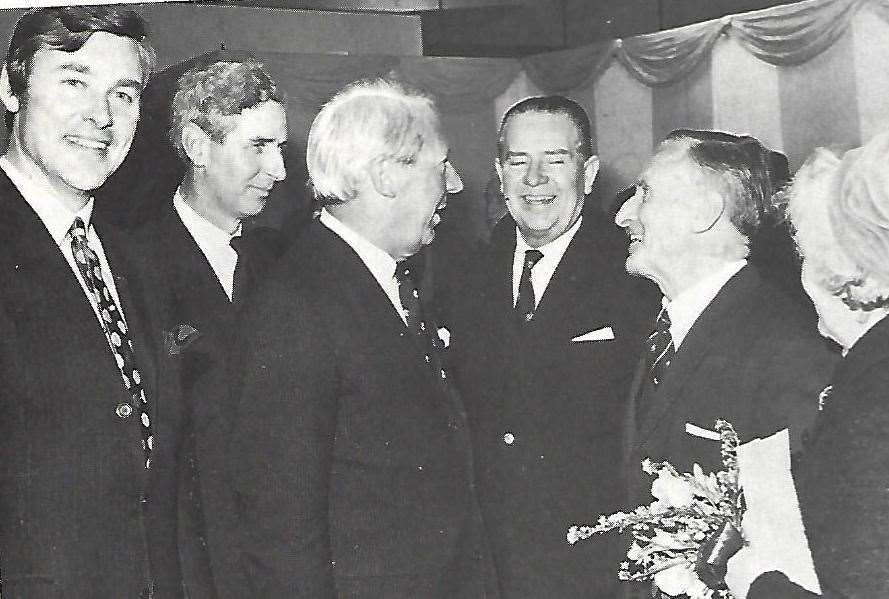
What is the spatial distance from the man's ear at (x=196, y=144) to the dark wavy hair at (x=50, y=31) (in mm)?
271

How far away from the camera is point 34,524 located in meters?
2.29

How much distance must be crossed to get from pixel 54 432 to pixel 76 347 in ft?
0.65

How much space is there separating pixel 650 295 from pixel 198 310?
1.06 m

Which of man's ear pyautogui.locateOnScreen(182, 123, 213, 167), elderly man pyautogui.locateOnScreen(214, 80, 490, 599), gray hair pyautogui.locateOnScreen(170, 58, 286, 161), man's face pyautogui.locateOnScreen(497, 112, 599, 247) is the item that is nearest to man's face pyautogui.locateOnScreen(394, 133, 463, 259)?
elderly man pyautogui.locateOnScreen(214, 80, 490, 599)

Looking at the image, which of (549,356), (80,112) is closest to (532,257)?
(549,356)

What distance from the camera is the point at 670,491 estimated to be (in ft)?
7.29

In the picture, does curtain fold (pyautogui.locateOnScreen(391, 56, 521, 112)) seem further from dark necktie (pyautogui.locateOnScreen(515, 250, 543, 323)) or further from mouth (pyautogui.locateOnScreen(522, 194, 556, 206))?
dark necktie (pyautogui.locateOnScreen(515, 250, 543, 323))

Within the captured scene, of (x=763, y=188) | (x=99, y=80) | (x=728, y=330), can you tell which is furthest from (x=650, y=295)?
(x=99, y=80)

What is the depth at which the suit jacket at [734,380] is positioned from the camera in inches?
83.1

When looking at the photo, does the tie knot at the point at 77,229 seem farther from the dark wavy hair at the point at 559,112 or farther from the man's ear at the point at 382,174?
the dark wavy hair at the point at 559,112

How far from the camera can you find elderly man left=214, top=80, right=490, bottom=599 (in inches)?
90.0

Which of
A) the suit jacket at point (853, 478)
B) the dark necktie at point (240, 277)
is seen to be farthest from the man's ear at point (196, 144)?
the suit jacket at point (853, 478)

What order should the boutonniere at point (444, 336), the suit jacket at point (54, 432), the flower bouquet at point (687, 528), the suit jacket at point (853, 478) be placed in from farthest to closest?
the boutonniere at point (444, 336), the suit jacket at point (54, 432), the flower bouquet at point (687, 528), the suit jacket at point (853, 478)

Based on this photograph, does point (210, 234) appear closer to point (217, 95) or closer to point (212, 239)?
point (212, 239)
